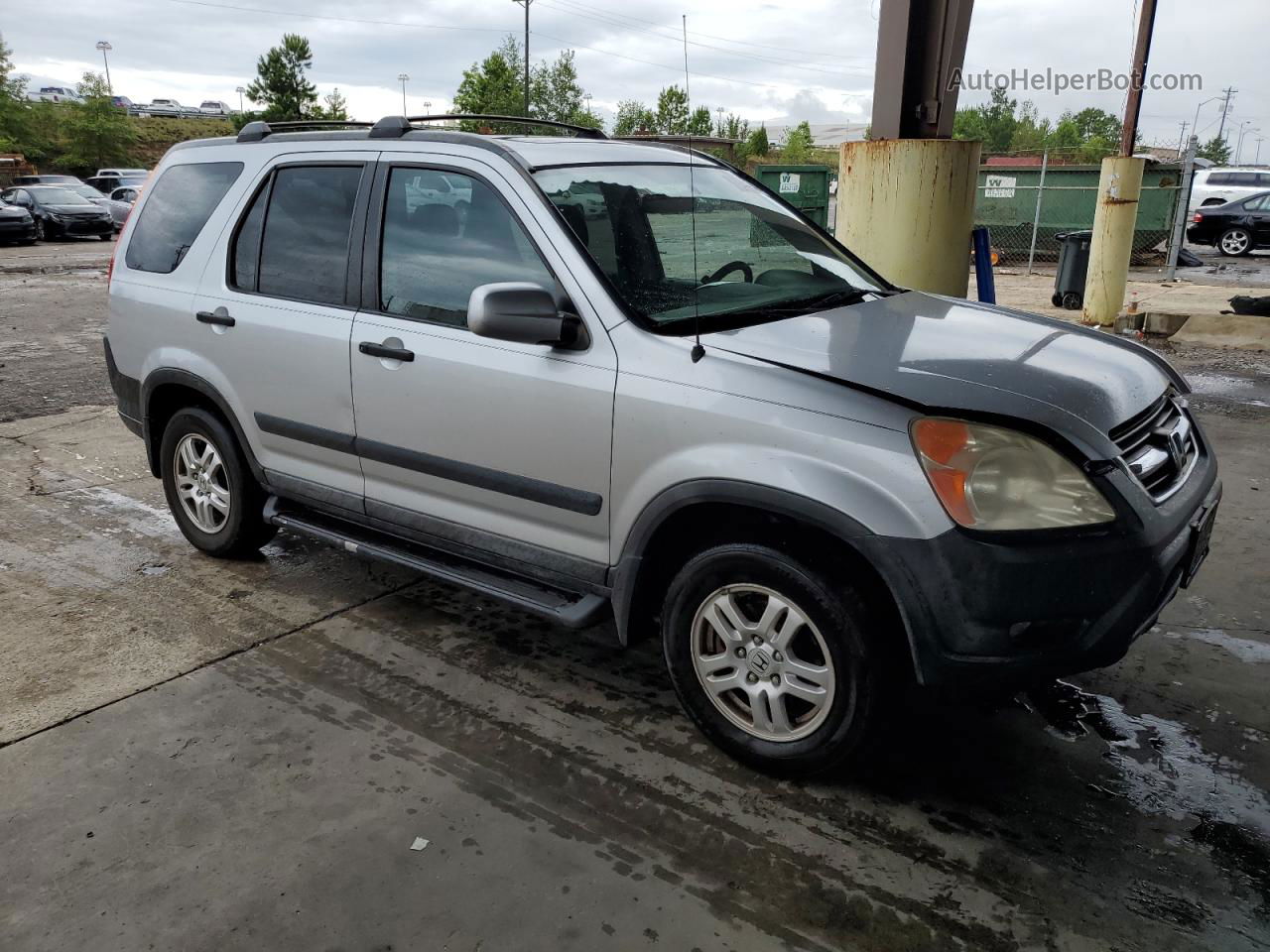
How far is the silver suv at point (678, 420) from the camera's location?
8.42 ft

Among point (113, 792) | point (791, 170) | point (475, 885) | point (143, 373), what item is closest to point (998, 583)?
point (475, 885)

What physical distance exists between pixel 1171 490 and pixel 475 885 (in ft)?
7.26

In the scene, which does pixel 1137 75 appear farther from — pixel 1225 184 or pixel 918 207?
pixel 1225 184

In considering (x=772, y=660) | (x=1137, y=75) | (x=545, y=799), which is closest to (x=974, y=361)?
(x=772, y=660)

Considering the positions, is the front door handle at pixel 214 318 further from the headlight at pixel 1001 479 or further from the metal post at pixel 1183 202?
the metal post at pixel 1183 202

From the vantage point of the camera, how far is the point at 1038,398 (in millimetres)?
2715

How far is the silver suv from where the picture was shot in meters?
2.57

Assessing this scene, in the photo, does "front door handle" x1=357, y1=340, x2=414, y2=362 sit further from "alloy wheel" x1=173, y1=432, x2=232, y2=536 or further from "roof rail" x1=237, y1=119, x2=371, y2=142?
"alloy wheel" x1=173, y1=432, x2=232, y2=536

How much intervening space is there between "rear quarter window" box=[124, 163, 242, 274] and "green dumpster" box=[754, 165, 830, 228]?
1406cm

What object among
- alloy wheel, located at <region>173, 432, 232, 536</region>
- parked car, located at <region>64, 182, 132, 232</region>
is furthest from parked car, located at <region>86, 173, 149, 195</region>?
alloy wheel, located at <region>173, 432, 232, 536</region>

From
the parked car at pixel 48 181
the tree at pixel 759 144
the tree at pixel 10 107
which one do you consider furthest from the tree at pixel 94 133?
the tree at pixel 759 144

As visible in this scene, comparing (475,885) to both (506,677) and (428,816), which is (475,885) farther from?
(506,677)

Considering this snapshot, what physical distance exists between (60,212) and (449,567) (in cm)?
2778

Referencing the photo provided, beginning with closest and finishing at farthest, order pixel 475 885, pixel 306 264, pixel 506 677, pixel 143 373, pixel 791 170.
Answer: pixel 475 885 → pixel 506 677 → pixel 306 264 → pixel 143 373 → pixel 791 170
